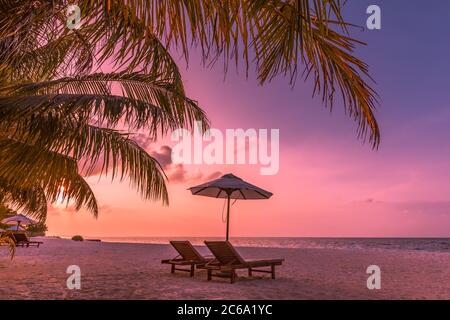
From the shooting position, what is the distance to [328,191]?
27422 millimetres

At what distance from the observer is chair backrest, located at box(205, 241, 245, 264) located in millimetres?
7770

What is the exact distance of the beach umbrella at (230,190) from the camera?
9.22m

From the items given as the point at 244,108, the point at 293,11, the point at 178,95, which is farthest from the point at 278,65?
the point at 244,108

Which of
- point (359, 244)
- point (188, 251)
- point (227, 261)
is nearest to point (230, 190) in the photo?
point (188, 251)

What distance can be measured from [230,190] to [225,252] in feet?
7.06

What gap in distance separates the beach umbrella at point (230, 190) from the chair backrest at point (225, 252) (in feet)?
4.91

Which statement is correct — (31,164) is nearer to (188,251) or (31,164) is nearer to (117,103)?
(117,103)

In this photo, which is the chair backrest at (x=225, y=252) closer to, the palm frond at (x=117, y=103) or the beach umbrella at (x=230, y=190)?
the beach umbrella at (x=230, y=190)

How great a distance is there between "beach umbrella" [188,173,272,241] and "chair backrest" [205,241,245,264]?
4.91 ft

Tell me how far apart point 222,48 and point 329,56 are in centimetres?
53

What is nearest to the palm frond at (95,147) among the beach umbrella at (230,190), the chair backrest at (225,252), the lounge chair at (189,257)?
the chair backrest at (225,252)
